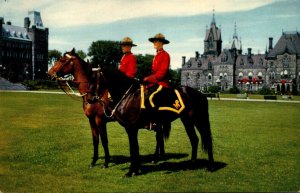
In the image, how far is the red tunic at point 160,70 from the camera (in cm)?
906

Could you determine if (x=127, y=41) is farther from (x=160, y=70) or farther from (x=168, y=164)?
(x=168, y=164)

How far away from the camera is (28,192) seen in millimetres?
7535

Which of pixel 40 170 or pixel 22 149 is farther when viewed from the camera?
pixel 22 149

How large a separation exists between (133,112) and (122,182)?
68.1 inches

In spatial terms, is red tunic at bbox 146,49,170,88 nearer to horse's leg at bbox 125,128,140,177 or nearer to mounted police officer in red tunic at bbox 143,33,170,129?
mounted police officer in red tunic at bbox 143,33,170,129

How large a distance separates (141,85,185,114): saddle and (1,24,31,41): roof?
108 m

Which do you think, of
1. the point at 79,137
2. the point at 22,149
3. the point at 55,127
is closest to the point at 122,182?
the point at 22,149

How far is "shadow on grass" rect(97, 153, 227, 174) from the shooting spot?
9734 mm

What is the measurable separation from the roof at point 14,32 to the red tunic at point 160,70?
107 meters

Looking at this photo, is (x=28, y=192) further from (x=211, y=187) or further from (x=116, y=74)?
(x=211, y=187)

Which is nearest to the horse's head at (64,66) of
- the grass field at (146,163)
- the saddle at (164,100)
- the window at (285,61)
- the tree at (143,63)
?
the saddle at (164,100)

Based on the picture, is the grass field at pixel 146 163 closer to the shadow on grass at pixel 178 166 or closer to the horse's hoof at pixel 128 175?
the shadow on grass at pixel 178 166

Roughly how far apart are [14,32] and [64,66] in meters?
112

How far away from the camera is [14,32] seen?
11194cm
